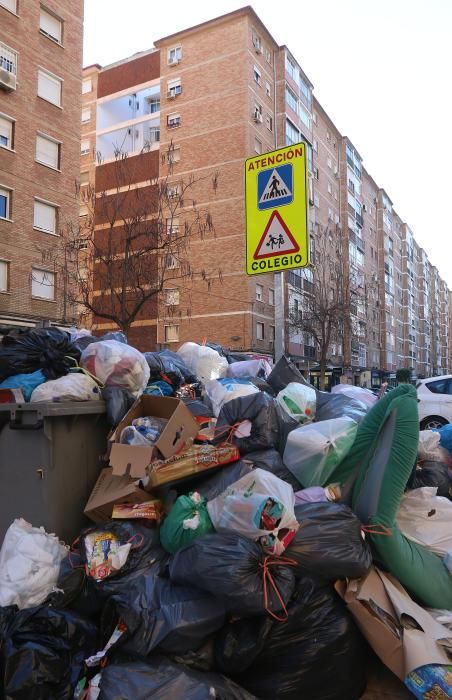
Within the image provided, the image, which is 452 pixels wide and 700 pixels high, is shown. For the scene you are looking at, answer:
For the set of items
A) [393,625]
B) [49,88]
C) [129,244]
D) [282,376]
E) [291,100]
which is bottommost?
[393,625]

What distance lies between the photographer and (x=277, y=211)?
4117 millimetres

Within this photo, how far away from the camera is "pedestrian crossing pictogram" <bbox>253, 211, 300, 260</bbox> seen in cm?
403

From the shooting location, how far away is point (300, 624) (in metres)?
2.33

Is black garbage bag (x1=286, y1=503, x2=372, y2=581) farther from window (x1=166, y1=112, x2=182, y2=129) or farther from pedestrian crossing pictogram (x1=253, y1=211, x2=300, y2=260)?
window (x1=166, y1=112, x2=182, y2=129)

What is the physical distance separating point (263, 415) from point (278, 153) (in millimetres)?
2195

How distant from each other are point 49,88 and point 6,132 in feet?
10.8

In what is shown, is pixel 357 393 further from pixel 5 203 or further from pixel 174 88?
pixel 174 88

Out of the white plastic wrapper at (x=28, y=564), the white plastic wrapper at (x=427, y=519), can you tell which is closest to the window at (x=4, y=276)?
the white plastic wrapper at (x=28, y=564)

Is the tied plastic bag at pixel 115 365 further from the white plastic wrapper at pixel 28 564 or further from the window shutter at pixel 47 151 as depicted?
the window shutter at pixel 47 151

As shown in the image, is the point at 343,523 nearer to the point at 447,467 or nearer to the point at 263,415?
the point at 263,415

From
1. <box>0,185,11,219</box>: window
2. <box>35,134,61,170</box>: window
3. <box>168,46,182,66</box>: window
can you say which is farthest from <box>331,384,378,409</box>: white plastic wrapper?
<box>168,46,182,66</box>: window

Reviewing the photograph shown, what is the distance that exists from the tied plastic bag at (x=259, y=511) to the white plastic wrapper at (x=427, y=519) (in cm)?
83

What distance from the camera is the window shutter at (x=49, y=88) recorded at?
19625 mm

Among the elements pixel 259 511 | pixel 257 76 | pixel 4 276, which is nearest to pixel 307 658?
pixel 259 511
